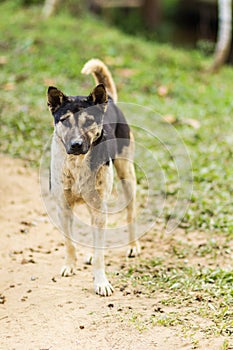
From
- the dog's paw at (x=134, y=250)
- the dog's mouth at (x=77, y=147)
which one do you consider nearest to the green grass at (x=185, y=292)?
the dog's paw at (x=134, y=250)

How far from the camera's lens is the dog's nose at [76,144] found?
13.4ft

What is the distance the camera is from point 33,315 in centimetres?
437

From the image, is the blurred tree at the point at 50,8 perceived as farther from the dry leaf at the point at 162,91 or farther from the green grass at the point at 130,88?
the dry leaf at the point at 162,91

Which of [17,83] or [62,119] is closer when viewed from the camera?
[62,119]

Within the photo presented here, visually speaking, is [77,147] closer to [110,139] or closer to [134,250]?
[110,139]

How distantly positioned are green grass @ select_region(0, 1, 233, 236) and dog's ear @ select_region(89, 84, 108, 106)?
257 cm

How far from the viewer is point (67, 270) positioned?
503cm

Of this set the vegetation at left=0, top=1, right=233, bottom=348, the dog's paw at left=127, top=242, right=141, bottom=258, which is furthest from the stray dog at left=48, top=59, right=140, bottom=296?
the dog's paw at left=127, top=242, right=141, bottom=258

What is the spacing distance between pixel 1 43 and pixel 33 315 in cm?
879

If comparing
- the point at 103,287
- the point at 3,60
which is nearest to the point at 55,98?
the point at 103,287

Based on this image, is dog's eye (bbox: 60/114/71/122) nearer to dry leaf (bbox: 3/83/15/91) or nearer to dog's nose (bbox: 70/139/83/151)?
dog's nose (bbox: 70/139/83/151)

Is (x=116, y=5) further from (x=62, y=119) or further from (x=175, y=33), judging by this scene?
(x=62, y=119)

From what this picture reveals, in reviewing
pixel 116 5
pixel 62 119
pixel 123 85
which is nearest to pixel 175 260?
pixel 62 119

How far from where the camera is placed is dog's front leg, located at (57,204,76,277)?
4.83 m
